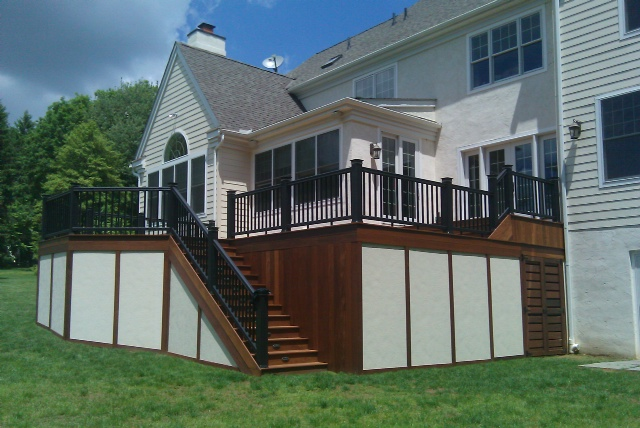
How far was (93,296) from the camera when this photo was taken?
12219 mm

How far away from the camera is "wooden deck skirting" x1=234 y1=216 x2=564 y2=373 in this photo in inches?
377

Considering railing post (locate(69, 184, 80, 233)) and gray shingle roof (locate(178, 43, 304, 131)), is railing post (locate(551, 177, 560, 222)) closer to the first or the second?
gray shingle roof (locate(178, 43, 304, 131))

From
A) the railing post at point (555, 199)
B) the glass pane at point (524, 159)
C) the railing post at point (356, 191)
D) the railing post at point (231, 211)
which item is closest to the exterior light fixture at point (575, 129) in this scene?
the railing post at point (555, 199)

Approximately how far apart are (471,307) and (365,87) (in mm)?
8524

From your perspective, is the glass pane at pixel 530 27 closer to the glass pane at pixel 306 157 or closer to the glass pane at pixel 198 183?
the glass pane at pixel 306 157

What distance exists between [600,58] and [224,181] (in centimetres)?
907

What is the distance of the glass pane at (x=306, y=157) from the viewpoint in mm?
14594

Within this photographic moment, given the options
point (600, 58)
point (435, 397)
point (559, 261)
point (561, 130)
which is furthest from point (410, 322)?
point (600, 58)

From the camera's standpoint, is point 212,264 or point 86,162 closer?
point 212,264

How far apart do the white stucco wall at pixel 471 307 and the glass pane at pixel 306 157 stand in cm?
472

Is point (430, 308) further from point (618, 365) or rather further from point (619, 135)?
point (619, 135)

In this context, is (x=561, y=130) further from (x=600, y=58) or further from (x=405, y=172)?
(x=405, y=172)

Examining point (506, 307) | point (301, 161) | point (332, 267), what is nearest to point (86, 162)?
point (301, 161)

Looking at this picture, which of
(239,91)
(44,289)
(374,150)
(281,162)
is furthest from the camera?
(239,91)
